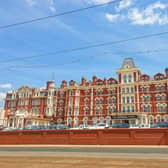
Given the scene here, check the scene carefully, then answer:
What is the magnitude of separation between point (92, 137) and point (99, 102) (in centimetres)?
2755

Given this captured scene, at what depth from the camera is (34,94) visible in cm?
5762

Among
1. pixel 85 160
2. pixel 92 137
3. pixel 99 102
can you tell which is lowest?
pixel 92 137

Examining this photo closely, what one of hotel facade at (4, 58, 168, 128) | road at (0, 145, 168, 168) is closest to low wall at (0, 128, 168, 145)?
road at (0, 145, 168, 168)

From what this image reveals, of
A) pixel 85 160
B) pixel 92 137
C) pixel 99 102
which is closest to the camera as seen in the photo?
pixel 85 160

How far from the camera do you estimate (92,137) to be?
2155 centimetres

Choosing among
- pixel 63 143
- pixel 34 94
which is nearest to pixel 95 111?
pixel 34 94

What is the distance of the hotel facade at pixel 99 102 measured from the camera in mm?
42781

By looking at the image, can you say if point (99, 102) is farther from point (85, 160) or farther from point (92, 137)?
point (85, 160)

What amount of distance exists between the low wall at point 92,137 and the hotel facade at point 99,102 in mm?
21461

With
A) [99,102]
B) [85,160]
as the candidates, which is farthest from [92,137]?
[99,102]

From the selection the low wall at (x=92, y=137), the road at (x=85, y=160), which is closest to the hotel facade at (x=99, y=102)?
the low wall at (x=92, y=137)

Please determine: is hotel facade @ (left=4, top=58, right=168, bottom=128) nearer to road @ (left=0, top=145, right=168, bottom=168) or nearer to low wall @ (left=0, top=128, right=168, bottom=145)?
low wall @ (left=0, top=128, right=168, bottom=145)

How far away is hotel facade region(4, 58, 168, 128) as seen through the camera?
140ft

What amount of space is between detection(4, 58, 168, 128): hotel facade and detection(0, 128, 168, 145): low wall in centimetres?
2146
